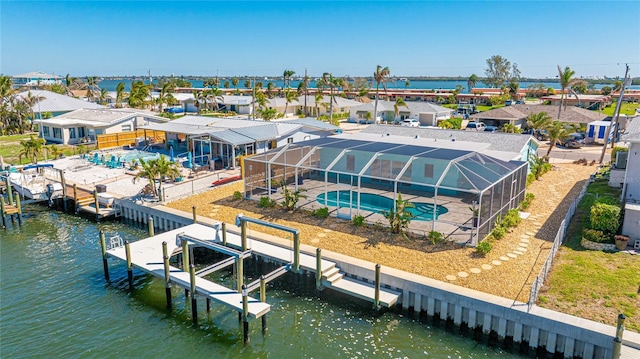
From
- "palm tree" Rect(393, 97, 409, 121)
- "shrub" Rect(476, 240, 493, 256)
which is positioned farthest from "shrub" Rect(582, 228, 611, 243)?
"palm tree" Rect(393, 97, 409, 121)

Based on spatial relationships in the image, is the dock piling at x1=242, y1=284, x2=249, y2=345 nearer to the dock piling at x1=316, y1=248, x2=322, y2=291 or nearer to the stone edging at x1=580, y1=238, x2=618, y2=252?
the dock piling at x1=316, y1=248, x2=322, y2=291

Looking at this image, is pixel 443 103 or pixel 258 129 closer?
pixel 258 129

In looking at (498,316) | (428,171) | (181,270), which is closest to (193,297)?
(181,270)

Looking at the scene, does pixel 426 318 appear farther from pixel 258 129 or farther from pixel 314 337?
pixel 258 129

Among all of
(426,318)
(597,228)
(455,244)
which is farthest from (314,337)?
(597,228)

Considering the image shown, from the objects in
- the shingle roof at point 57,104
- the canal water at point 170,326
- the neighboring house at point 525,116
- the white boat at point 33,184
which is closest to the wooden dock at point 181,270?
the canal water at point 170,326

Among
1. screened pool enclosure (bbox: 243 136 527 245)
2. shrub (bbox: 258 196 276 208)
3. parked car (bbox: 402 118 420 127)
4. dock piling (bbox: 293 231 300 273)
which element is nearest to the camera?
dock piling (bbox: 293 231 300 273)

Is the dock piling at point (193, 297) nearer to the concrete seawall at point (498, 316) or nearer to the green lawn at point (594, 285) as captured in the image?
the concrete seawall at point (498, 316)
